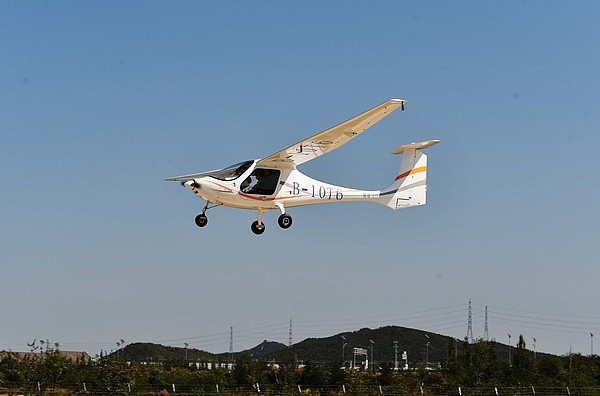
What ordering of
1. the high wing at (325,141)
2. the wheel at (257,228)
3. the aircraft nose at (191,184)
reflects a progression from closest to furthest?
the aircraft nose at (191,184) < the high wing at (325,141) < the wheel at (257,228)

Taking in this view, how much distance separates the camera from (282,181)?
3725 cm

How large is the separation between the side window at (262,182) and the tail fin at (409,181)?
5490 millimetres

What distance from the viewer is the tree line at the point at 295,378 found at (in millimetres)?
46156

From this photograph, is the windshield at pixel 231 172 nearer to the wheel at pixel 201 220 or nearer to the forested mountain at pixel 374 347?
the wheel at pixel 201 220

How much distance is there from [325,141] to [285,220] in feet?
10.7

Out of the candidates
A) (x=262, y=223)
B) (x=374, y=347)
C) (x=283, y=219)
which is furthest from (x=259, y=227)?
(x=374, y=347)

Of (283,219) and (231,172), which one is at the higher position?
(231,172)

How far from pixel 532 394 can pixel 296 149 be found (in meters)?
16.3

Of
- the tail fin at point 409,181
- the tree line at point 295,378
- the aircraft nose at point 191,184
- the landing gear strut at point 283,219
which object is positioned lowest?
the tree line at point 295,378

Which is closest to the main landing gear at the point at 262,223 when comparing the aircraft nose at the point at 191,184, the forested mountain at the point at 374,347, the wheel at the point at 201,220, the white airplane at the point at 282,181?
the white airplane at the point at 282,181

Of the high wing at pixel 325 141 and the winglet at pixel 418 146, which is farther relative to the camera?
the winglet at pixel 418 146

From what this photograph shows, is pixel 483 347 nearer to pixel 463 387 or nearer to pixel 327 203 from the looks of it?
pixel 463 387

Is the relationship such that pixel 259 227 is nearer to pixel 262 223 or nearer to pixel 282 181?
pixel 262 223

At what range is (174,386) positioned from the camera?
47.7 m
